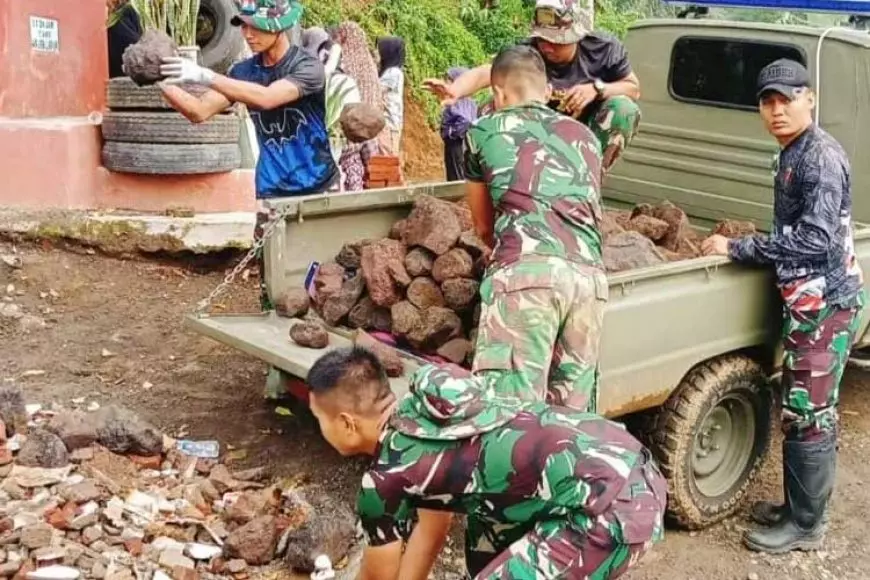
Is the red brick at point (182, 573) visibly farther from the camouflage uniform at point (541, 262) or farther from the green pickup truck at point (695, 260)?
the camouflage uniform at point (541, 262)

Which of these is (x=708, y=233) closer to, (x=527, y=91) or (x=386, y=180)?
(x=527, y=91)

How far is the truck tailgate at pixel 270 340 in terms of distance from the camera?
13.7 ft

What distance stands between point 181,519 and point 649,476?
2.07 m

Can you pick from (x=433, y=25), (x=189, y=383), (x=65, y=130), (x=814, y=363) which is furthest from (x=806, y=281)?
(x=433, y=25)

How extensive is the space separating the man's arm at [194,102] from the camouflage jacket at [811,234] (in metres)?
2.42

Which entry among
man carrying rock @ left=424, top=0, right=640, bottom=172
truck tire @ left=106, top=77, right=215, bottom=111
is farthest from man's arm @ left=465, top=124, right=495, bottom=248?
truck tire @ left=106, top=77, right=215, bottom=111

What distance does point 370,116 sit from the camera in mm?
5684

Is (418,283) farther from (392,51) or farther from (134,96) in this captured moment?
(392,51)

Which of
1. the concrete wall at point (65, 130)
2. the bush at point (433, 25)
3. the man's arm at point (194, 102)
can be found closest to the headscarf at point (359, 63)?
the bush at point (433, 25)

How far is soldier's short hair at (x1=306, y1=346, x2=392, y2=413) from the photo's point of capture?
9.14 ft

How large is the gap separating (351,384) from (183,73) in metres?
2.66

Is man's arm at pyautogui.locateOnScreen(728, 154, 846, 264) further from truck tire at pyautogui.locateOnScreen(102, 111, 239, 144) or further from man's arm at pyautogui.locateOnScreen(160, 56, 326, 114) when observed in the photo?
truck tire at pyautogui.locateOnScreen(102, 111, 239, 144)

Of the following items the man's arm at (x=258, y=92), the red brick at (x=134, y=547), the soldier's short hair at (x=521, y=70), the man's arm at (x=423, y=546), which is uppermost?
the soldier's short hair at (x=521, y=70)

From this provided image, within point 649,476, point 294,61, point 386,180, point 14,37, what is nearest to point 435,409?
point 649,476
